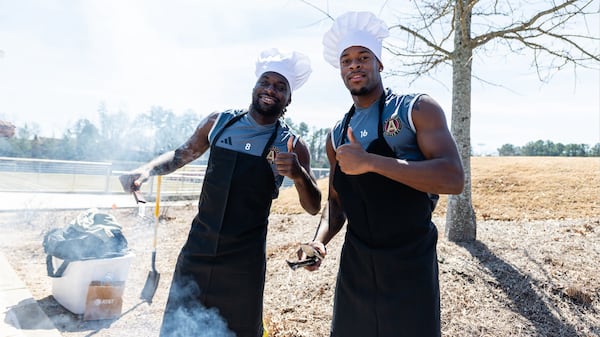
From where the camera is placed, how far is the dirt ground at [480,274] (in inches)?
134

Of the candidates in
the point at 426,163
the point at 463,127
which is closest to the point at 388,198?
the point at 426,163

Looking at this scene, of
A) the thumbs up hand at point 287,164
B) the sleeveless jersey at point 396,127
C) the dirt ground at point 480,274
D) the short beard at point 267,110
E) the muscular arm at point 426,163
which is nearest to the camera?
the muscular arm at point 426,163

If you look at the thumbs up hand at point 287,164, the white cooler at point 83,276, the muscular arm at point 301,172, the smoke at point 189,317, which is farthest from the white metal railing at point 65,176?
the thumbs up hand at point 287,164

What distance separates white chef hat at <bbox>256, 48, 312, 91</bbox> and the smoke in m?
1.30

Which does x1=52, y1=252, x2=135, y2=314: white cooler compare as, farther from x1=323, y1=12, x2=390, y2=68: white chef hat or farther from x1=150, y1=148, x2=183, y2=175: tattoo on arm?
x1=323, y1=12, x2=390, y2=68: white chef hat

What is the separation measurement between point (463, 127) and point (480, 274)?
71.3 inches

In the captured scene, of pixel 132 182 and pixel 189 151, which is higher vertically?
pixel 189 151

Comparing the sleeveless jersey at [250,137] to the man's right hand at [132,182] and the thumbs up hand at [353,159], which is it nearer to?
the man's right hand at [132,182]

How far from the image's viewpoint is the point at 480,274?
402 centimetres

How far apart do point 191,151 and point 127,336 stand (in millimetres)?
2107

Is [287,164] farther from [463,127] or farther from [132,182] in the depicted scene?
Result: [463,127]

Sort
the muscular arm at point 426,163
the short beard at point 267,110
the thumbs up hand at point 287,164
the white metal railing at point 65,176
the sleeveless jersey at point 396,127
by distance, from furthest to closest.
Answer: the white metal railing at point 65,176, the short beard at point 267,110, the thumbs up hand at point 287,164, the sleeveless jersey at point 396,127, the muscular arm at point 426,163

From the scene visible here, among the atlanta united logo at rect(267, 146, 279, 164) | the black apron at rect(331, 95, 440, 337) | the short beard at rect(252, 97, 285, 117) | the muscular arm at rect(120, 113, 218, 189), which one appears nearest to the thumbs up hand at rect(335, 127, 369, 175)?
the black apron at rect(331, 95, 440, 337)

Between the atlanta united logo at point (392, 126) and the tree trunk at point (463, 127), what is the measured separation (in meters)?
3.48
